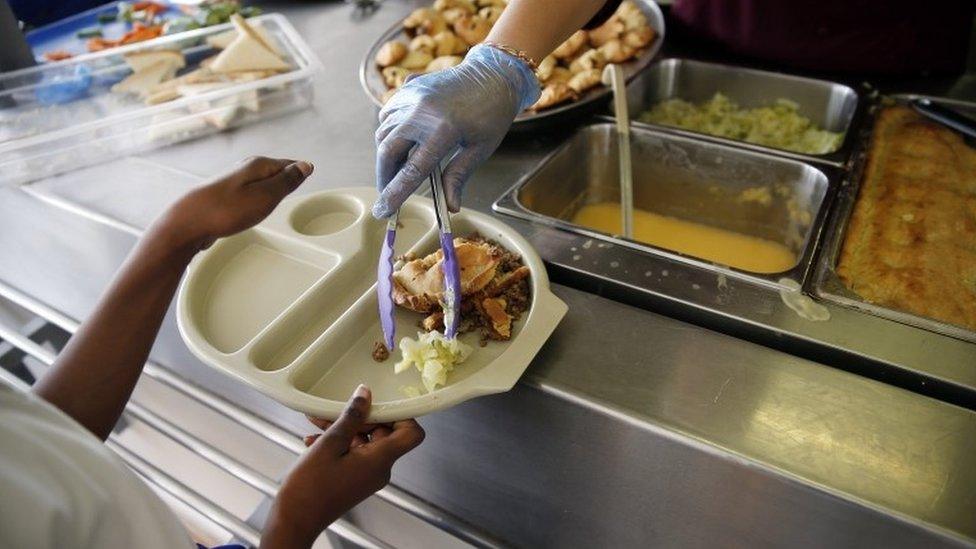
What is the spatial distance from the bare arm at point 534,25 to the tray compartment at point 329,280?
359 millimetres

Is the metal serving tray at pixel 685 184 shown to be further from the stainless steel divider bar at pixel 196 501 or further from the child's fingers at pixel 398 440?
the stainless steel divider bar at pixel 196 501

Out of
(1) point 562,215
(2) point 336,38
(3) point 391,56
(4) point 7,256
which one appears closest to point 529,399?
(1) point 562,215

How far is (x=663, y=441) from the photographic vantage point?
34.9 inches

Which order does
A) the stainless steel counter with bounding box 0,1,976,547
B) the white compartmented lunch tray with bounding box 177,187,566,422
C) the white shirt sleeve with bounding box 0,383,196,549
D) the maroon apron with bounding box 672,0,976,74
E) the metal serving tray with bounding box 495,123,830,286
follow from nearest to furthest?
the white shirt sleeve with bounding box 0,383,196,549 < the stainless steel counter with bounding box 0,1,976,547 < the white compartmented lunch tray with bounding box 177,187,566,422 < the metal serving tray with bounding box 495,123,830,286 < the maroon apron with bounding box 672,0,976,74

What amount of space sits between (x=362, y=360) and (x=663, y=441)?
48 centimetres

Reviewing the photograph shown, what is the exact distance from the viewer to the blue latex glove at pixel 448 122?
0.97m

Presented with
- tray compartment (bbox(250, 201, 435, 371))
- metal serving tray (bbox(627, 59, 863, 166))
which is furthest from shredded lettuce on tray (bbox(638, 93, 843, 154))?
tray compartment (bbox(250, 201, 435, 371))

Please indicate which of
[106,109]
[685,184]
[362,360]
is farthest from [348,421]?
[106,109]

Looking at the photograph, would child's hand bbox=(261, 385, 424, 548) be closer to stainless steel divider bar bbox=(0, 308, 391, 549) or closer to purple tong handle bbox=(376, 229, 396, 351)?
purple tong handle bbox=(376, 229, 396, 351)

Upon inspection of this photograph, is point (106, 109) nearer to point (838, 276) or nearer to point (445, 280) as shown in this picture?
point (445, 280)

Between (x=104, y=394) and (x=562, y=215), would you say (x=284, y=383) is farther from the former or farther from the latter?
(x=562, y=215)

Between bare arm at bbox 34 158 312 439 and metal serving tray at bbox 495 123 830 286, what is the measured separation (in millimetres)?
488

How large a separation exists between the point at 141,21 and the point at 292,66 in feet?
3.15

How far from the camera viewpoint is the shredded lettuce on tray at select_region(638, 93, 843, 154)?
5.30 ft
